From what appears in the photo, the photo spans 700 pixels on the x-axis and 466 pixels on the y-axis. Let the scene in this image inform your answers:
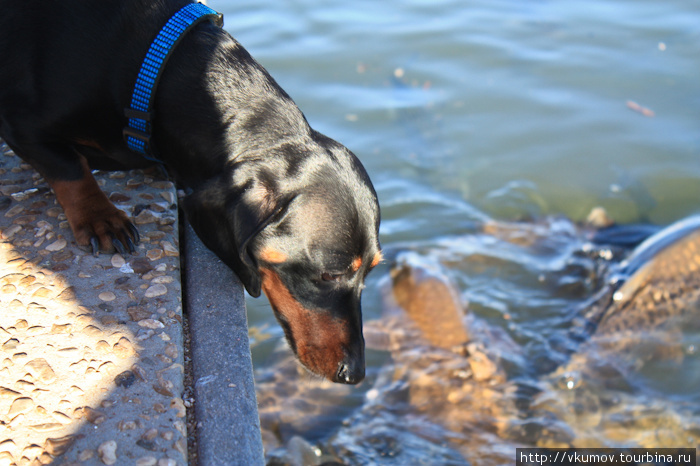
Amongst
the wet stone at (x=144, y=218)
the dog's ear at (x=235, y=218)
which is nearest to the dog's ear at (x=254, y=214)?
the dog's ear at (x=235, y=218)

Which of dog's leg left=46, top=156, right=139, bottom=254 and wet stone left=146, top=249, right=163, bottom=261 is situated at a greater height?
dog's leg left=46, top=156, right=139, bottom=254

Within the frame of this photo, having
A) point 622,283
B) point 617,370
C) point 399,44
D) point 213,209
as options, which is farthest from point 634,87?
point 213,209

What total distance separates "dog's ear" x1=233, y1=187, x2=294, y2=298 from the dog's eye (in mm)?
261

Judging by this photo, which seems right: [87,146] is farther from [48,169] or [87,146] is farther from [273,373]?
[273,373]

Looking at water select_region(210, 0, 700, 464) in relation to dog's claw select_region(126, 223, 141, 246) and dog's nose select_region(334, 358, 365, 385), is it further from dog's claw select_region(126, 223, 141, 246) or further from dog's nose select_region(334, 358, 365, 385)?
dog's claw select_region(126, 223, 141, 246)

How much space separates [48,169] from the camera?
8.67 ft

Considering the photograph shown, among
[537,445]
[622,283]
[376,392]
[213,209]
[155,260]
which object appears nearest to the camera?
[213,209]

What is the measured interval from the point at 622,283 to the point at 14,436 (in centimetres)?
387

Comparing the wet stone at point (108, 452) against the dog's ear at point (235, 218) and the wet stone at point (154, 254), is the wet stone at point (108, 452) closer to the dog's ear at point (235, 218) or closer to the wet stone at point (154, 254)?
the dog's ear at point (235, 218)

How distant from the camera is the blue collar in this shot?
2533mm

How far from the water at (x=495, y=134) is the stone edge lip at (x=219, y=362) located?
1288mm

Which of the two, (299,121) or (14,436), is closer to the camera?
(14,436)

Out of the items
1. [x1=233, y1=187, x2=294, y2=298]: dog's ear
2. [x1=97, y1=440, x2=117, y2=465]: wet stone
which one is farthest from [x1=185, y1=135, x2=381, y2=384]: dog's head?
[x1=97, y1=440, x2=117, y2=465]: wet stone

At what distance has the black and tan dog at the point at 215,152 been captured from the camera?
243 centimetres
